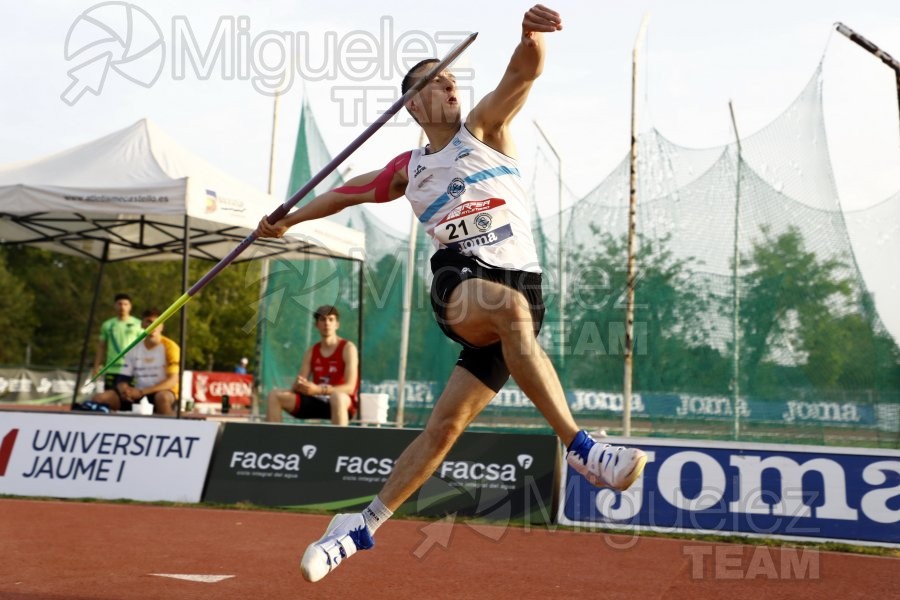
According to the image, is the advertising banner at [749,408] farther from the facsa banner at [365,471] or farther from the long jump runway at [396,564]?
the long jump runway at [396,564]

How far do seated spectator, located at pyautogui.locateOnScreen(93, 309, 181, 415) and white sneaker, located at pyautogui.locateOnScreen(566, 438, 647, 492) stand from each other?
734cm

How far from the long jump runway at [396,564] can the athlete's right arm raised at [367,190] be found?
1824 mm

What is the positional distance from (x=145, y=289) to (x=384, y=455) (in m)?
40.5

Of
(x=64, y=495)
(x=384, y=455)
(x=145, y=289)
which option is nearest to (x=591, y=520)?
(x=384, y=455)

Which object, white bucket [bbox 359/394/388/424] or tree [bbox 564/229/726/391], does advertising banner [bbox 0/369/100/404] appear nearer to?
white bucket [bbox 359/394/388/424]

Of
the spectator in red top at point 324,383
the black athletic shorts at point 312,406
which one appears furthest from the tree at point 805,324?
the black athletic shorts at point 312,406

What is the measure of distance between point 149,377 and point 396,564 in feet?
19.1

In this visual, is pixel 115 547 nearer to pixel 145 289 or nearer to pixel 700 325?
pixel 700 325

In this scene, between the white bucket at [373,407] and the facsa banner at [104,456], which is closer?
the facsa banner at [104,456]

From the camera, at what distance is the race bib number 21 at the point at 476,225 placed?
3973 millimetres

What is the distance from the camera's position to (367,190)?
4.59 m

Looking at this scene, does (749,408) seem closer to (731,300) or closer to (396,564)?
(731,300)

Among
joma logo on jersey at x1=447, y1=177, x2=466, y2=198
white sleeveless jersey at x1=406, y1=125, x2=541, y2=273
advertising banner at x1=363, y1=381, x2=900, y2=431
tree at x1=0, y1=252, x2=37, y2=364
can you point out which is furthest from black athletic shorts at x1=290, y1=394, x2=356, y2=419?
tree at x1=0, y1=252, x2=37, y2=364

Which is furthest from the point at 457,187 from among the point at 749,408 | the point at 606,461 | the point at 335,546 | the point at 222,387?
the point at 222,387
